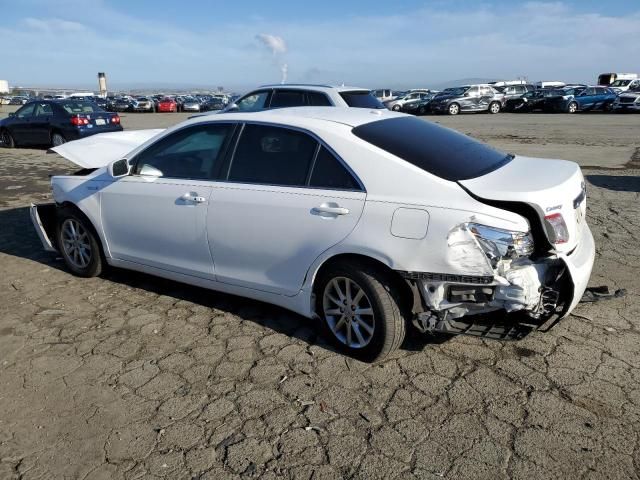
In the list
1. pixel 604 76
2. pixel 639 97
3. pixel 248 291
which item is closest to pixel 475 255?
pixel 248 291

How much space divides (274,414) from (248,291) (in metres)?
1.13

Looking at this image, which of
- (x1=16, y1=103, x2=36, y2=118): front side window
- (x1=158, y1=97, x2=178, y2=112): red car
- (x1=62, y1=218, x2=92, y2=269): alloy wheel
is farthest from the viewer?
(x1=158, y1=97, x2=178, y2=112): red car

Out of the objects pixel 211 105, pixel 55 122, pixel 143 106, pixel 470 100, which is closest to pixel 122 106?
pixel 143 106

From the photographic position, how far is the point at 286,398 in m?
3.07

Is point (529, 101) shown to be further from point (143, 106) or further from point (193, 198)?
point (193, 198)

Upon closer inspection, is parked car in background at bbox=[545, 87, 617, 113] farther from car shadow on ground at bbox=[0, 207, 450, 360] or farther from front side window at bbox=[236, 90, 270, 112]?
car shadow on ground at bbox=[0, 207, 450, 360]

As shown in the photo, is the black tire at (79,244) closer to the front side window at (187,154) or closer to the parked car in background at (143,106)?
the front side window at (187,154)

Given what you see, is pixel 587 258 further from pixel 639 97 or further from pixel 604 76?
pixel 604 76

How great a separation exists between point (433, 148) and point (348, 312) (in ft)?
4.05

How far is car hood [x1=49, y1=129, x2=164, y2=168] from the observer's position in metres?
5.38

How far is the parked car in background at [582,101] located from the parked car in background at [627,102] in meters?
0.78

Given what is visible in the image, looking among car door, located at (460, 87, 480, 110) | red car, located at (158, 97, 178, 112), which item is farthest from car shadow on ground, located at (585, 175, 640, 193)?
red car, located at (158, 97, 178, 112)

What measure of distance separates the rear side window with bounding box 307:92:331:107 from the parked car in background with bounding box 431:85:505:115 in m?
25.0

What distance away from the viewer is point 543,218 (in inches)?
117
